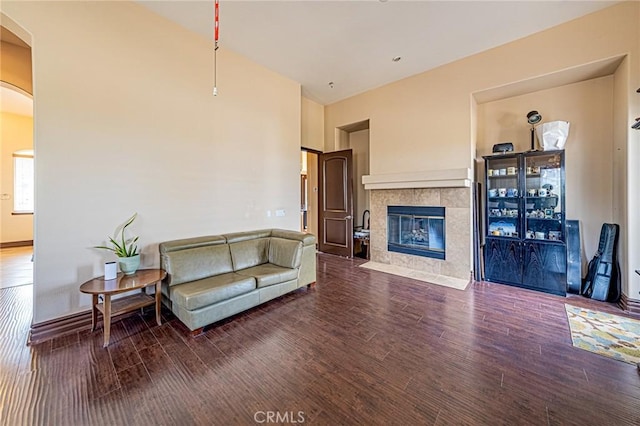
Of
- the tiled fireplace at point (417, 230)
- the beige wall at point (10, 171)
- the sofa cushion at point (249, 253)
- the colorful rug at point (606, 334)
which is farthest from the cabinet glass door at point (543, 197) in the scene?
the beige wall at point (10, 171)

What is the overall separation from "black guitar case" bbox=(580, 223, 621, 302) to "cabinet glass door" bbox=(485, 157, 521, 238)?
935 mm

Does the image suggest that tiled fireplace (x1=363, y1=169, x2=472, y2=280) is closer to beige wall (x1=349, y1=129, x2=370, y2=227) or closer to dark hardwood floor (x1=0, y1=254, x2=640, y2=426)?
beige wall (x1=349, y1=129, x2=370, y2=227)

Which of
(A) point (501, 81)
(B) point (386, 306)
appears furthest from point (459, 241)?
(A) point (501, 81)

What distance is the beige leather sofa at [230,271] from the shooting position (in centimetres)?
257

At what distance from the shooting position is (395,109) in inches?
198

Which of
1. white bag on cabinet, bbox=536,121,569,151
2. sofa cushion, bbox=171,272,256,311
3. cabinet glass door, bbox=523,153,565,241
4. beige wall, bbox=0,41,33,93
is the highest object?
beige wall, bbox=0,41,33,93

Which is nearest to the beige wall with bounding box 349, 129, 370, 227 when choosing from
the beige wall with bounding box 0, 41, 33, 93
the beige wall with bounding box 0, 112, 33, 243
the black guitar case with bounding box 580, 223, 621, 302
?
the black guitar case with bounding box 580, 223, 621, 302

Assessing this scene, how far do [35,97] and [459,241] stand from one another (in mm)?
5681

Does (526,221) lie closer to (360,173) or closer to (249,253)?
(360,173)

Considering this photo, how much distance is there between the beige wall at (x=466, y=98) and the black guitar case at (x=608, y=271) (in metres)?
0.16

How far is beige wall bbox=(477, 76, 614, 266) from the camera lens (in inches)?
140

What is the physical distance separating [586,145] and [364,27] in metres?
3.67

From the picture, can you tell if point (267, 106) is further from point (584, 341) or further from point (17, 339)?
point (584, 341)

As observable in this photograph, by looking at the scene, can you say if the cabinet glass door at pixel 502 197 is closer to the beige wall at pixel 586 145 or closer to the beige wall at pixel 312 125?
the beige wall at pixel 586 145
